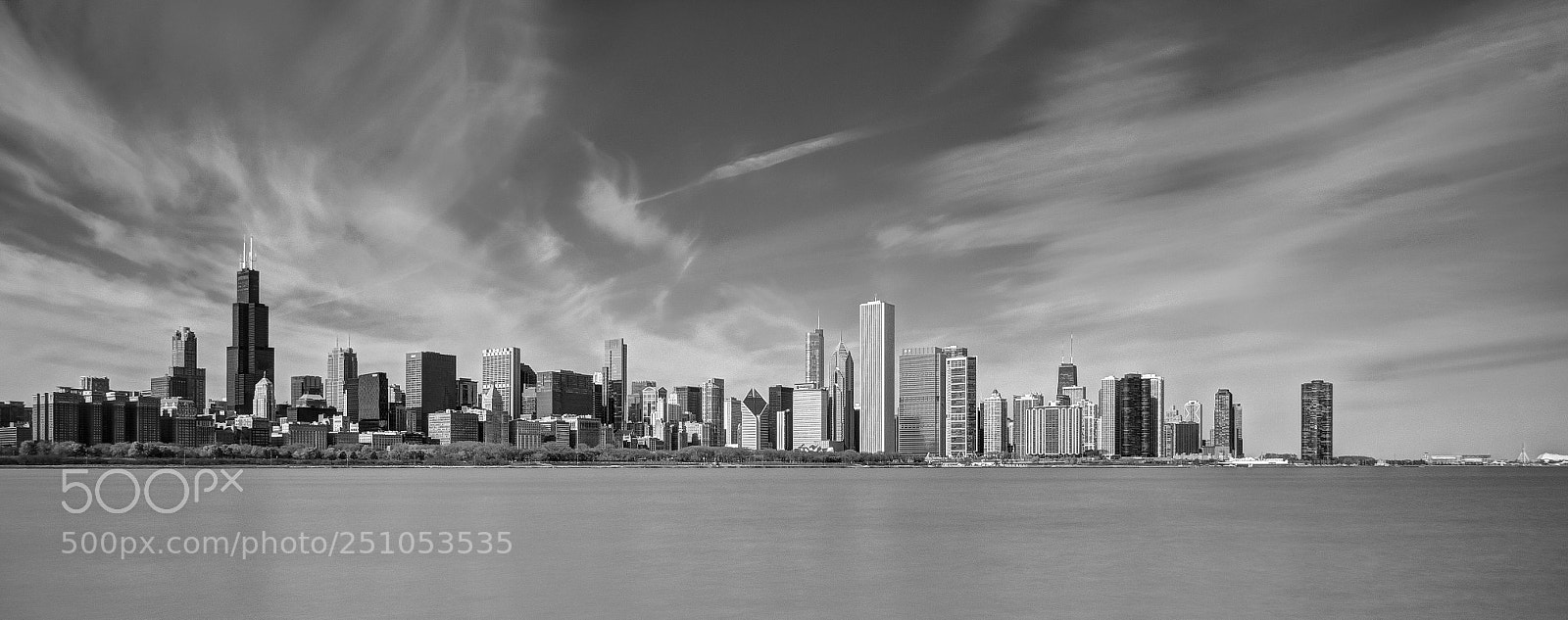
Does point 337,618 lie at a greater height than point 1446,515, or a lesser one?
greater

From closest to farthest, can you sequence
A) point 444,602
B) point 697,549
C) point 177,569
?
1. point 444,602
2. point 177,569
3. point 697,549

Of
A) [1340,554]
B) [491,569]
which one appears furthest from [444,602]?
[1340,554]

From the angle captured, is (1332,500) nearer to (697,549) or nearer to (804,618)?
(697,549)

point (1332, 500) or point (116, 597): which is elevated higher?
point (116, 597)

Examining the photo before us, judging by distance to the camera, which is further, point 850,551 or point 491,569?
point 850,551

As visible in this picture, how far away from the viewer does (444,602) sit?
3297cm

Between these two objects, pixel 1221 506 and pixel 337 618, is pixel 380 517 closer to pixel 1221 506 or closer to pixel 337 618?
pixel 337 618

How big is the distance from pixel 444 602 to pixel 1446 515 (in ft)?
274

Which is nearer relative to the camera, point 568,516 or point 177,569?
point 177,569

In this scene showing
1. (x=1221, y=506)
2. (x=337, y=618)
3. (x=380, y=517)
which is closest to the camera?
(x=337, y=618)

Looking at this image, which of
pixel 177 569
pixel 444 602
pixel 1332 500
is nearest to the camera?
pixel 444 602

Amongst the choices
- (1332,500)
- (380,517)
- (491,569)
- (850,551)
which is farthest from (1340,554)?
(1332,500)

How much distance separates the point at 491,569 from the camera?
138 ft

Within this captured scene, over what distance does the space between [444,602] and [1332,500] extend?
106128mm
